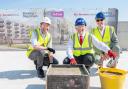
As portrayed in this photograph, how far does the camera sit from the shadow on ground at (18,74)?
5263mm

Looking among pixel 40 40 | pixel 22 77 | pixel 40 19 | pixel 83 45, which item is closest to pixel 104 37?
pixel 83 45

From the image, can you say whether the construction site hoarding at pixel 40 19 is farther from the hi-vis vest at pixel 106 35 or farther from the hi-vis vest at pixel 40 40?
the hi-vis vest at pixel 40 40

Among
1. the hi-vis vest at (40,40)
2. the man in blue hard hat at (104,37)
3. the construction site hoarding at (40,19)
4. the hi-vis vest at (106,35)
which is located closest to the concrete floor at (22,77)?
the man in blue hard hat at (104,37)

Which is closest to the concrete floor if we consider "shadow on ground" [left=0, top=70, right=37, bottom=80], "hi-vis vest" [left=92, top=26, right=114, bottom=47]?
"shadow on ground" [left=0, top=70, right=37, bottom=80]

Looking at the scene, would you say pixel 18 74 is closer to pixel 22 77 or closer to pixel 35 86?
pixel 22 77

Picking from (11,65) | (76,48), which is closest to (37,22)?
(11,65)

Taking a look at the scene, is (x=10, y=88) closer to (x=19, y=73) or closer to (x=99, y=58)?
(x=19, y=73)

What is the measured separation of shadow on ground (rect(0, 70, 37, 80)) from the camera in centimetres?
526

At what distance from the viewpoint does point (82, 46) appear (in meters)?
5.00

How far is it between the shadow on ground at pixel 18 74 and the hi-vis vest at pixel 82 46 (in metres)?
0.95

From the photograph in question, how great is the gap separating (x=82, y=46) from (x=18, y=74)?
1.39 m

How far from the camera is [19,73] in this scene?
5.64 m

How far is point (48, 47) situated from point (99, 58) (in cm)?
100

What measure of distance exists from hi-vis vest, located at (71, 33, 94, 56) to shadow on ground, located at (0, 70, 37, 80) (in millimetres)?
953
